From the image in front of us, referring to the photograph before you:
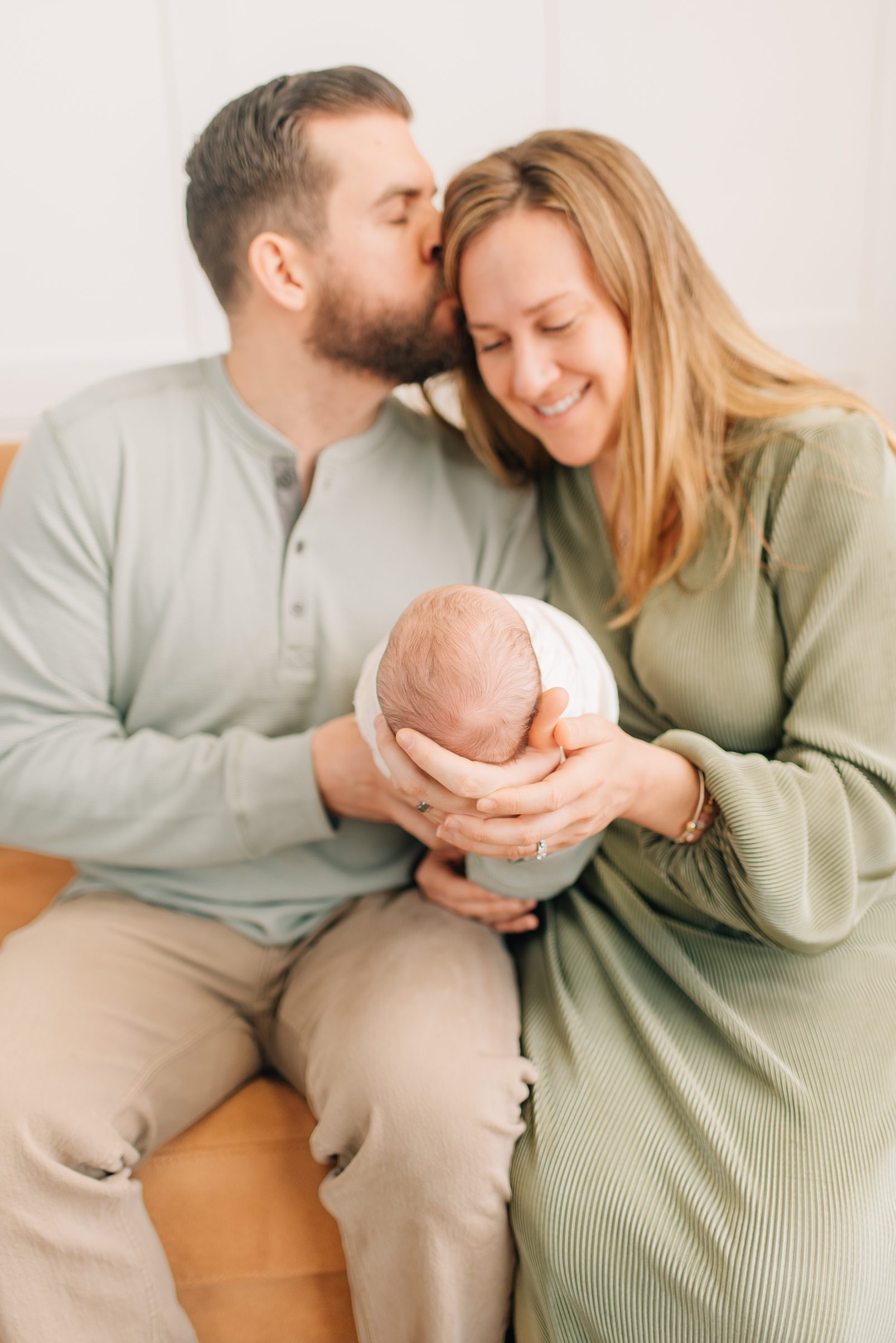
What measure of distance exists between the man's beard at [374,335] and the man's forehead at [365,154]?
0.43 ft

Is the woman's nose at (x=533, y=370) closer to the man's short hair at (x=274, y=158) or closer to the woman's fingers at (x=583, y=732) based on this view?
the man's short hair at (x=274, y=158)

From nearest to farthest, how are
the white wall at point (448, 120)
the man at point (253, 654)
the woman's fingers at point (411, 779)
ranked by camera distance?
the woman's fingers at point (411, 779)
the man at point (253, 654)
the white wall at point (448, 120)

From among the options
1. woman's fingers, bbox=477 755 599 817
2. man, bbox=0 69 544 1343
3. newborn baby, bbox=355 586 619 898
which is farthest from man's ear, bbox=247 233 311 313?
woman's fingers, bbox=477 755 599 817

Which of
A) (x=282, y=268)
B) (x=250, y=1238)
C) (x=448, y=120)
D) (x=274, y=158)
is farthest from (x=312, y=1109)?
(x=448, y=120)

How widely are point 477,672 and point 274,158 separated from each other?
0.83 m

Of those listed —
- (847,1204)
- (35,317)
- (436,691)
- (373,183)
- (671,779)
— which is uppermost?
(373,183)

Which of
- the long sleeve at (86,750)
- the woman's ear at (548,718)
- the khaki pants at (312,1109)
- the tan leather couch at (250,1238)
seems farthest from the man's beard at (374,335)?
the tan leather couch at (250,1238)

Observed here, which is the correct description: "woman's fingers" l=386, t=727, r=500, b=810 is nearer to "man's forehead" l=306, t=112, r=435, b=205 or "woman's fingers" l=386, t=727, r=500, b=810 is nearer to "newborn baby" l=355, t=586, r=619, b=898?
"newborn baby" l=355, t=586, r=619, b=898

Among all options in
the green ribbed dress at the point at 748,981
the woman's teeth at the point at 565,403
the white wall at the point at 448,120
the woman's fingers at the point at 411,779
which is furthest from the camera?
the white wall at the point at 448,120

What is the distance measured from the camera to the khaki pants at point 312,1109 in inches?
38.4

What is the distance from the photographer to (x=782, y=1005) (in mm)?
1091

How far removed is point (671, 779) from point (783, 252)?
71.0 inches

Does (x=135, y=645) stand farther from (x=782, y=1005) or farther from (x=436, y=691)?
(x=782, y=1005)

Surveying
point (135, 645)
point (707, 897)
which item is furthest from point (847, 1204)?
point (135, 645)
